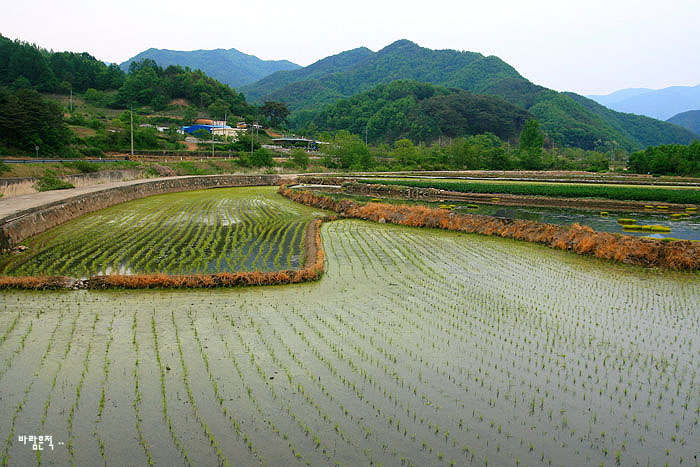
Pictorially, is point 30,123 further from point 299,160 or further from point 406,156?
point 406,156

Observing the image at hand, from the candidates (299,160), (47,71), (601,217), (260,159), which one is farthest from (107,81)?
(601,217)

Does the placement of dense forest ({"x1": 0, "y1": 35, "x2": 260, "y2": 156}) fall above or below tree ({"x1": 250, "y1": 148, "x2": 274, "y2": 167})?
above

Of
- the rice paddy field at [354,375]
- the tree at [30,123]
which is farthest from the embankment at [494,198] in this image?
the tree at [30,123]

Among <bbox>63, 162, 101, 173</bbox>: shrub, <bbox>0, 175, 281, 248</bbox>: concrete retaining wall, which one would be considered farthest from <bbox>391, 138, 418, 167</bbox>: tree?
<bbox>63, 162, 101, 173</bbox>: shrub

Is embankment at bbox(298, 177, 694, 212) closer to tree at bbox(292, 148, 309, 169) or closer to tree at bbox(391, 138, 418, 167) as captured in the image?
tree at bbox(292, 148, 309, 169)

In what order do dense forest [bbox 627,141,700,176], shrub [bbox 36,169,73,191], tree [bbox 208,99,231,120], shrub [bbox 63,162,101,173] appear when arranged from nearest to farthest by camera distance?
shrub [bbox 36,169,73,191]
shrub [bbox 63,162,101,173]
dense forest [bbox 627,141,700,176]
tree [bbox 208,99,231,120]

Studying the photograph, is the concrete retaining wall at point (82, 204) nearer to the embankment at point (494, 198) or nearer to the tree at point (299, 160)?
the embankment at point (494, 198)
